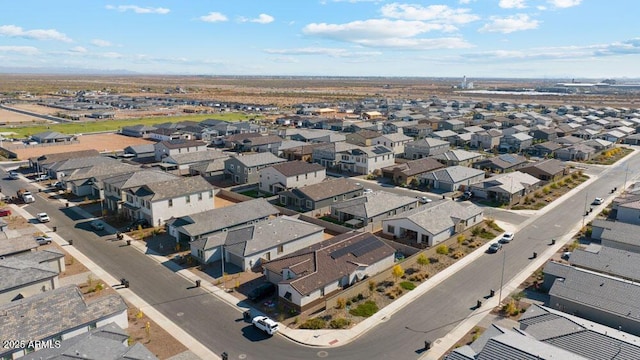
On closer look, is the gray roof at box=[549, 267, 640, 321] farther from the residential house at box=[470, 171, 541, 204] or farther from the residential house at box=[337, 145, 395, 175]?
the residential house at box=[337, 145, 395, 175]

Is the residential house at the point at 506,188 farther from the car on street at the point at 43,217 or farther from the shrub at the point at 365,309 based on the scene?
the car on street at the point at 43,217

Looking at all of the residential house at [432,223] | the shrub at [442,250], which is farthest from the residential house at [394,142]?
the shrub at [442,250]

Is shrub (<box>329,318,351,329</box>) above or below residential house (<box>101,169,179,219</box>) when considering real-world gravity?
below

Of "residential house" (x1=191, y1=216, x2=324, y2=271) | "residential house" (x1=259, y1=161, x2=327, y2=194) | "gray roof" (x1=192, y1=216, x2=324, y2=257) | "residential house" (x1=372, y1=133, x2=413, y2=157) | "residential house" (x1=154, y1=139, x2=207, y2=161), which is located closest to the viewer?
"residential house" (x1=191, y1=216, x2=324, y2=271)

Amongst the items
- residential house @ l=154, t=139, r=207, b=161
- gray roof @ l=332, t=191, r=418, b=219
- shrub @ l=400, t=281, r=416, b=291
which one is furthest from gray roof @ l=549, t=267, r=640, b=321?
residential house @ l=154, t=139, r=207, b=161

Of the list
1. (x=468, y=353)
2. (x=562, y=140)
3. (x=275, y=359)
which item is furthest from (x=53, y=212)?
(x=562, y=140)

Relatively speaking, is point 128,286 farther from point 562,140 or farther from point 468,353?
point 562,140
